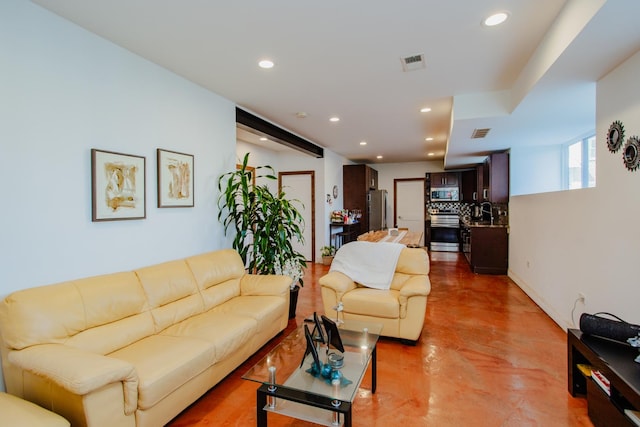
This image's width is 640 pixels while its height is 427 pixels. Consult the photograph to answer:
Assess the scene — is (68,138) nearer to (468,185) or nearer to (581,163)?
(581,163)

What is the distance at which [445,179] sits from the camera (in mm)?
8367

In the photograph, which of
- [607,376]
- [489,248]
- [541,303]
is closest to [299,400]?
[607,376]

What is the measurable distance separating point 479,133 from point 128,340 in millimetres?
4482

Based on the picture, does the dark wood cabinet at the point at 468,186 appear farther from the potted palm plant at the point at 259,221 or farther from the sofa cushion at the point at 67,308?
the sofa cushion at the point at 67,308

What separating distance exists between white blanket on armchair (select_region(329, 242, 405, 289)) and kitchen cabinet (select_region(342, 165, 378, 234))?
4391 mm

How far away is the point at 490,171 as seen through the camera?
5715 mm

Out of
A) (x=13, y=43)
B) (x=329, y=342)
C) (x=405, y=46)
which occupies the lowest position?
(x=329, y=342)

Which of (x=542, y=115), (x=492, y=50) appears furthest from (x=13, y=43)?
→ (x=542, y=115)

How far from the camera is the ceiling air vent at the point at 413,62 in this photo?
8.71 feet

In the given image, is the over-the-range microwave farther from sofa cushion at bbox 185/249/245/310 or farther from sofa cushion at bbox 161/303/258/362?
sofa cushion at bbox 161/303/258/362

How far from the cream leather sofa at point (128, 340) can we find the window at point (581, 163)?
4.44 metres

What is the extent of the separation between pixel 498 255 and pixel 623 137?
12.8 feet

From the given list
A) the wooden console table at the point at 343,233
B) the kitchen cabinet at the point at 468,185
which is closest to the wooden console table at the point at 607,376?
the wooden console table at the point at 343,233

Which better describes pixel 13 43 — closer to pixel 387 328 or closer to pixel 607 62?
pixel 387 328
